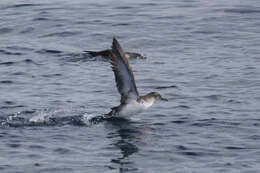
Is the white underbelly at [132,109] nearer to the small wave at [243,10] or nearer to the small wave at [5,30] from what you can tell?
the small wave at [5,30]

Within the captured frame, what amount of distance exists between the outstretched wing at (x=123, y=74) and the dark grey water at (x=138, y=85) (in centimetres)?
67

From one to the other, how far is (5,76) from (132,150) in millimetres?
6281

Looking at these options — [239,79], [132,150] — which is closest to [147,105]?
[132,150]

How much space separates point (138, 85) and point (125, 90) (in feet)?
11.2

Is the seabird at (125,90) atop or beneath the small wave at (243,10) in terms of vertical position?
→ beneath

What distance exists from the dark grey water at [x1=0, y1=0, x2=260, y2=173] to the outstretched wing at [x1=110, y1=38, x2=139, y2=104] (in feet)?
2.20

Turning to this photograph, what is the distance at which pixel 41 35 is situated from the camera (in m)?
20.8

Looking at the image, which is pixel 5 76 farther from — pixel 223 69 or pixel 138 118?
pixel 223 69

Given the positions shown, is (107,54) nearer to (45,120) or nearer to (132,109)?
(132,109)

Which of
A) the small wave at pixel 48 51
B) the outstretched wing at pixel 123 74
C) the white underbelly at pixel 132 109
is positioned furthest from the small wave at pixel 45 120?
the small wave at pixel 48 51

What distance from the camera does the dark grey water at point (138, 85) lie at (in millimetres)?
10758

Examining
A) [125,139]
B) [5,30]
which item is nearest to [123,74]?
[125,139]

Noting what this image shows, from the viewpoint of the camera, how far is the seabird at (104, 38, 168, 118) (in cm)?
1129

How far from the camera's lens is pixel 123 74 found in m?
11.6
